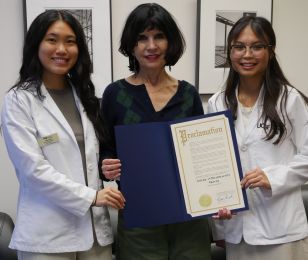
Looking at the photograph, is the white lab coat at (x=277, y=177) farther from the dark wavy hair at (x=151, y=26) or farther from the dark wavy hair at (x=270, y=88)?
the dark wavy hair at (x=151, y=26)

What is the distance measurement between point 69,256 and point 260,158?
2.46 ft

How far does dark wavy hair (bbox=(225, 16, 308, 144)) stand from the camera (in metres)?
1.34

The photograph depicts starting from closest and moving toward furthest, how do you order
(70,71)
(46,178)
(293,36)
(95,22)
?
(46,178) < (70,71) < (95,22) < (293,36)

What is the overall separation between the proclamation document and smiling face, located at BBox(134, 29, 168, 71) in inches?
11.3

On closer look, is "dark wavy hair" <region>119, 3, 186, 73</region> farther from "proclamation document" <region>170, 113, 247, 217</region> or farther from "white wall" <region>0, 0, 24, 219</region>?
"white wall" <region>0, 0, 24, 219</region>

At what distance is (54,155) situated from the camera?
1276mm

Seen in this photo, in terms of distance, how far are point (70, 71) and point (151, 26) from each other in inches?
14.2

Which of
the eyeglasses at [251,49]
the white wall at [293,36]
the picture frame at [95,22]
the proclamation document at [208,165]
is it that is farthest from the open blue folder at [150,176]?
the white wall at [293,36]

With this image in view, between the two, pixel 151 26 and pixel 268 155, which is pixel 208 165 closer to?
pixel 268 155

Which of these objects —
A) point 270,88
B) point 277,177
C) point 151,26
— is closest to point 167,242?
point 277,177

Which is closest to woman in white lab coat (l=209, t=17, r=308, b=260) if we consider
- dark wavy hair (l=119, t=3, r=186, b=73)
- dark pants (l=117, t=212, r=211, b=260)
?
dark pants (l=117, t=212, r=211, b=260)

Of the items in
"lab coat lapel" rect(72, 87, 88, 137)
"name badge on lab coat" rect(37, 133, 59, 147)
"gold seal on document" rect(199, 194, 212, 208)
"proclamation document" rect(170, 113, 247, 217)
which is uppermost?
"lab coat lapel" rect(72, 87, 88, 137)

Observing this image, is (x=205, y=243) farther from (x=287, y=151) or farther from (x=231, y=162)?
(x=287, y=151)

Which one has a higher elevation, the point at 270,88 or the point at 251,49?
the point at 251,49
